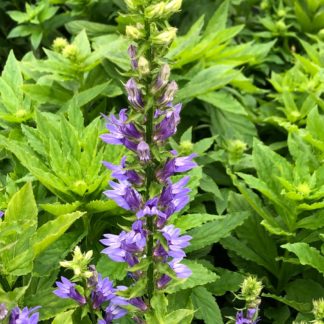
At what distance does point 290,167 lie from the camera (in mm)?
2285

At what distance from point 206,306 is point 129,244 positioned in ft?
2.64

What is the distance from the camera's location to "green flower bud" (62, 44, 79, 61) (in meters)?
2.52

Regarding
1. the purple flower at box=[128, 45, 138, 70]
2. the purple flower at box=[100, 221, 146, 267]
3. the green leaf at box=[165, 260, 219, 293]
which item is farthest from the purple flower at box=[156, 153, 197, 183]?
the green leaf at box=[165, 260, 219, 293]

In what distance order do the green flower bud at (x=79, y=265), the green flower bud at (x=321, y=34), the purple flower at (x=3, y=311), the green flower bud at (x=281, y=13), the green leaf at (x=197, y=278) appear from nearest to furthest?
the purple flower at (x=3, y=311), the green flower bud at (x=79, y=265), the green leaf at (x=197, y=278), the green flower bud at (x=321, y=34), the green flower bud at (x=281, y=13)

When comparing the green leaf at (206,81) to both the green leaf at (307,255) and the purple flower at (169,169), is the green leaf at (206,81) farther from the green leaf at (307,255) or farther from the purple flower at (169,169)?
the purple flower at (169,169)

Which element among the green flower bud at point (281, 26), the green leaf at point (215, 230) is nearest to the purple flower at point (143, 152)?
the green leaf at point (215, 230)

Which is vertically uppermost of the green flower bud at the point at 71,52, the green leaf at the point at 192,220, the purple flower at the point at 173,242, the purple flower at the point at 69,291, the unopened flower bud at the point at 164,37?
the unopened flower bud at the point at 164,37

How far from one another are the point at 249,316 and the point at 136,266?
0.51 meters

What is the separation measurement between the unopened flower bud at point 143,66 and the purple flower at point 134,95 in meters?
0.04

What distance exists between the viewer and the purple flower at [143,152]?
48.0 inches

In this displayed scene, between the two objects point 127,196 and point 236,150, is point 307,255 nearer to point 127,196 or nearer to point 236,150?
point 236,150

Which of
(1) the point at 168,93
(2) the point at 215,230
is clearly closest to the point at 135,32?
(1) the point at 168,93

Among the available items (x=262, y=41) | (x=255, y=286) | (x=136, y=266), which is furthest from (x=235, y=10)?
(x=136, y=266)

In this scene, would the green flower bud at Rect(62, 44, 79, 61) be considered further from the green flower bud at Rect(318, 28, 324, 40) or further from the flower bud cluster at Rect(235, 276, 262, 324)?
the green flower bud at Rect(318, 28, 324, 40)
